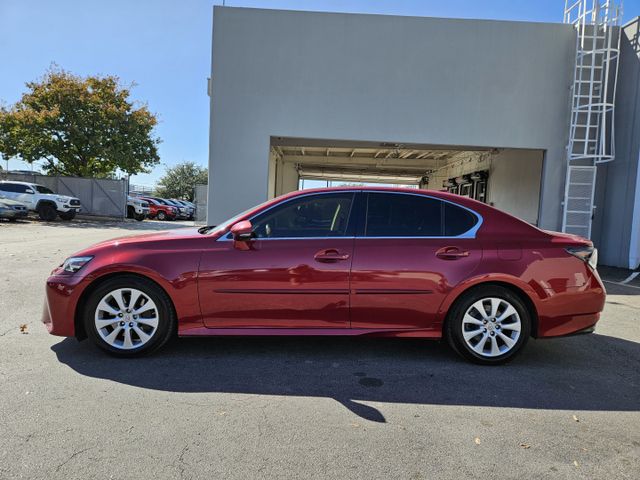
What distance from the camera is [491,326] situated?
13.5 ft

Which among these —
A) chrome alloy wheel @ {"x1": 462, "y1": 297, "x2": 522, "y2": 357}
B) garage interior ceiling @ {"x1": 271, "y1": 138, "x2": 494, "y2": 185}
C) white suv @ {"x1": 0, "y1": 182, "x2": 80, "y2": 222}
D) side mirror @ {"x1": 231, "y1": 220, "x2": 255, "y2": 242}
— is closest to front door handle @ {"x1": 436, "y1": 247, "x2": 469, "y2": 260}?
chrome alloy wheel @ {"x1": 462, "y1": 297, "x2": 522, "y2": 357}

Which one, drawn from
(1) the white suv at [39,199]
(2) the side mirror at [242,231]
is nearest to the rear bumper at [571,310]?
(2) the side mirror at [242,231]

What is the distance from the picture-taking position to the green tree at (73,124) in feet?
80.9

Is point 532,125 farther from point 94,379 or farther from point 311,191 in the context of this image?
point 94,379

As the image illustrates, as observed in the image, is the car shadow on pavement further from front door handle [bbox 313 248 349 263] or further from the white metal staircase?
the white metal staircase

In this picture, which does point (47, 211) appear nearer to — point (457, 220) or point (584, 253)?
point (457, 220)

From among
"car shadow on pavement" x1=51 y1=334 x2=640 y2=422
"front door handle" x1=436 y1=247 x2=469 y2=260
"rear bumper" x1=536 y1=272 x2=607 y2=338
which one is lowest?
"car shadow on pavement" x1=51 y1=334 x2=640 y2=422

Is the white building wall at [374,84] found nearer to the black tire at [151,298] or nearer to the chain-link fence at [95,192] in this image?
the black tire at [151,298]

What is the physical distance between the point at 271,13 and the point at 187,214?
83.1 ft

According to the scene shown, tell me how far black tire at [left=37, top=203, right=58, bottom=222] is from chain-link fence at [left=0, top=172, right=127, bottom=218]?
3.64 m

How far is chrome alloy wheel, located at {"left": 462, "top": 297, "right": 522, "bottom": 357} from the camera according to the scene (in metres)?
4.12

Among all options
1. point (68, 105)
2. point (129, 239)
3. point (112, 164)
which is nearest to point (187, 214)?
point (112, 164)

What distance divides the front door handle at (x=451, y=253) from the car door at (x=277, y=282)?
2.68 ft

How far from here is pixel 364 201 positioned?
4.31 m
